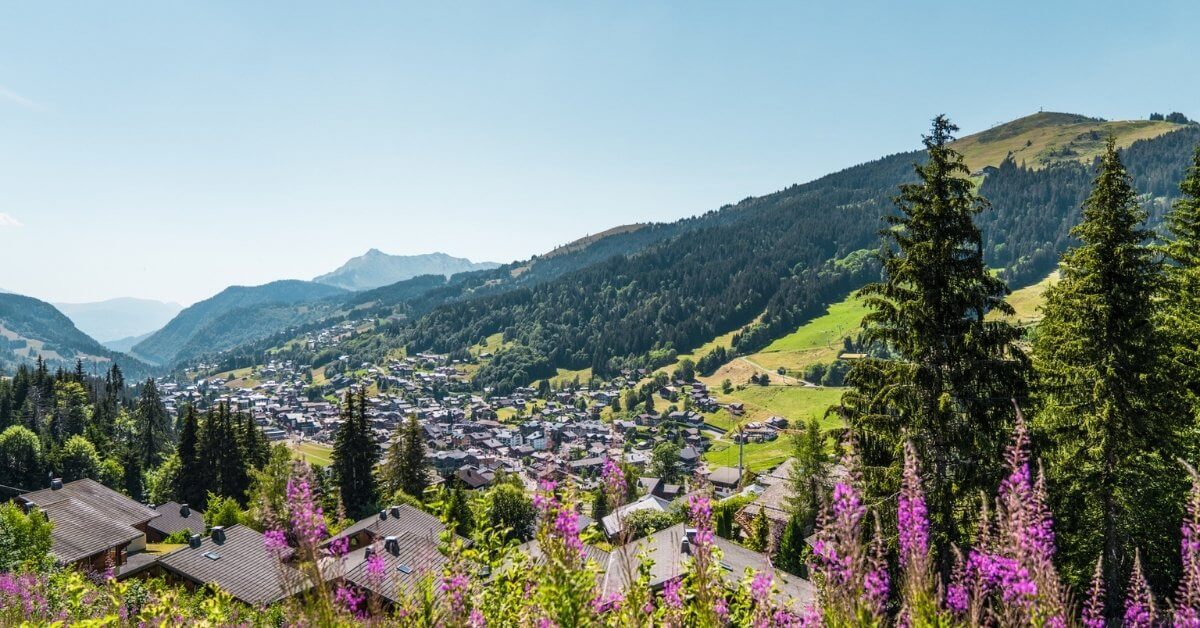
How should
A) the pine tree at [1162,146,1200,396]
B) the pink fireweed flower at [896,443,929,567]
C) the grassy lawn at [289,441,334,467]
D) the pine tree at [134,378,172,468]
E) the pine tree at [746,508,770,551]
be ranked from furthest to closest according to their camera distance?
1. the grassy lawn at [289,441,334,467]
2. the pine tree at [134,378,172,468]
3. the pine tree at [746,508,770,551]
4. the pine tree at [1162,146,1200,396]
5. the pink fireweed flower at [896,443,929,567]

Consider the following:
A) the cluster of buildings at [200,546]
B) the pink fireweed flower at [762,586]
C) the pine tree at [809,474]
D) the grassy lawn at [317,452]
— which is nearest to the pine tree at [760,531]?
the pine tree at [809,474]

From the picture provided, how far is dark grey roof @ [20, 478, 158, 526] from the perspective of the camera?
43.8m

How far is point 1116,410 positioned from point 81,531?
5331 centimetres

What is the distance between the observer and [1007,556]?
5711 mm

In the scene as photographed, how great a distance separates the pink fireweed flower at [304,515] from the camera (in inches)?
208

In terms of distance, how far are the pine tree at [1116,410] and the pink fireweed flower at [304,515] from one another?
18.8 metres

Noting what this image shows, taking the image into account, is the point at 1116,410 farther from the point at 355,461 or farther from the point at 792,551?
the point at 355,461

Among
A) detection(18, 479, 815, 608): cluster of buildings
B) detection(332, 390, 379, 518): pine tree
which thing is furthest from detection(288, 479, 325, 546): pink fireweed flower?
detection(332, 390, 379, 518): pine tree

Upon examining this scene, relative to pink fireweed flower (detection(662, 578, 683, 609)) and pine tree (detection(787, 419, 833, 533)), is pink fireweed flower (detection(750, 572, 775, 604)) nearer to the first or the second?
pink fireweed flower (detection(662, 578, 683, 609))

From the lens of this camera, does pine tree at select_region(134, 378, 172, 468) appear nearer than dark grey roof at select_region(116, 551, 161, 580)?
No

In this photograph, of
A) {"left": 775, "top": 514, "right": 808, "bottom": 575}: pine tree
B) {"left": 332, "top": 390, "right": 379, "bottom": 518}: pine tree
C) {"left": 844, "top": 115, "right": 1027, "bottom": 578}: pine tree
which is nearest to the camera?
{"left": 844, "top": 115, "right": 1027, "bottom": 578}: pine tree

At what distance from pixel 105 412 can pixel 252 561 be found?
81.2 m

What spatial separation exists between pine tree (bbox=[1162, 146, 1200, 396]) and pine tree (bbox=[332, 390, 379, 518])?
52917 mm

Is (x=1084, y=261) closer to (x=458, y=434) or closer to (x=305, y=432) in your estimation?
(x=458, y=434)
